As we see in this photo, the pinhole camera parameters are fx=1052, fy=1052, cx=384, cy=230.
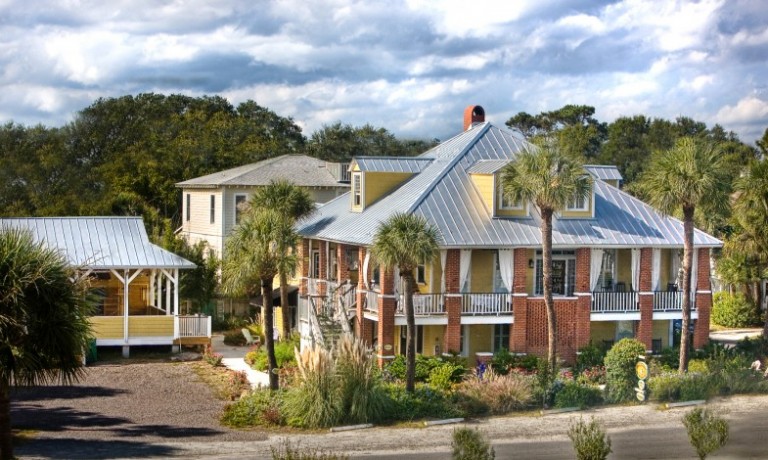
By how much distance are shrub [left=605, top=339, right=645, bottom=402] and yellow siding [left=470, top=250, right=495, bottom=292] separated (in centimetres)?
653

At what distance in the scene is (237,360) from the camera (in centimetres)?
3941

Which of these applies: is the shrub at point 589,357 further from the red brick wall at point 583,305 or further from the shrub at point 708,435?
the shrub at point 708,435

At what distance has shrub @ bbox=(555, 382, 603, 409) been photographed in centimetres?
3131

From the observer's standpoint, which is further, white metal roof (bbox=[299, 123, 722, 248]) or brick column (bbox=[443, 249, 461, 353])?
white metal roof (bbox=[299, 123, 722, 248])

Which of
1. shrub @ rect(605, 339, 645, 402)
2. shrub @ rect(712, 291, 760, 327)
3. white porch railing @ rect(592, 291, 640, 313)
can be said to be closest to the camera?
shrub @ rect(605, 339, 645, 402)

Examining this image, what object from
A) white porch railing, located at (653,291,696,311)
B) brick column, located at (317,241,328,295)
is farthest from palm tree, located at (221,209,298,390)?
white porch railing, located at (653,291,696,311)

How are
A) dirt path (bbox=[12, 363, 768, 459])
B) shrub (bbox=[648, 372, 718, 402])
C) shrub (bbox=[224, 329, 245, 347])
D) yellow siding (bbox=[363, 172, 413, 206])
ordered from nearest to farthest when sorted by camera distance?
dirt path (bbox=[12, 363, 768, 459]) → shrub (bbox=[648, 372, 718, 402]) → yellow siding (bbox=[363, 172, 413, 206]) → shrub (bbox=[224, 329, 245, 347])

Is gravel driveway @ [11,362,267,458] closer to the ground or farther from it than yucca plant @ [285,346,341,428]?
closer to the ground

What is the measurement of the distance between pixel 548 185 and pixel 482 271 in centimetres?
572

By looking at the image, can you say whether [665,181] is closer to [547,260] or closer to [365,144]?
[547,260]

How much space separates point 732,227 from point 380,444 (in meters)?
30.0

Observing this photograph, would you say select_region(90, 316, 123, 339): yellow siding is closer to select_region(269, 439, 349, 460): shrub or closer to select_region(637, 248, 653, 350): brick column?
select_region(269, 439, 349, 460): shrub

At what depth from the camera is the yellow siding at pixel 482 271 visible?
37.5m

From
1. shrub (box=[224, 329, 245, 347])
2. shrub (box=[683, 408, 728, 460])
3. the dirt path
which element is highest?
shrub (box=[683, 408, 728, 460])
